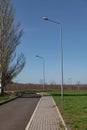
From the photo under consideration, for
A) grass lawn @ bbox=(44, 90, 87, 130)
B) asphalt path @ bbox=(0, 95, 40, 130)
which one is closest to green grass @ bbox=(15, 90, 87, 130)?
grass lawn @ bbox=(44, 90, 87, 130)

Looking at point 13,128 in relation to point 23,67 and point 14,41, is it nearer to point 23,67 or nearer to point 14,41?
point 14,41

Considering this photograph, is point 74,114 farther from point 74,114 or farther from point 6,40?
point 6,40

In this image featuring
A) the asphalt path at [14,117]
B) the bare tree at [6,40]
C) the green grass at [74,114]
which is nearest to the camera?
the green grass at [74,114]

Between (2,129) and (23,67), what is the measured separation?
38.6 m

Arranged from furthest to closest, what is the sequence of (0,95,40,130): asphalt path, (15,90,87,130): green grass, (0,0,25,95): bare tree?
(0,0,25,95): bare tree < (0,95,40,130): asphalt path < (15,90,87,130): green grass

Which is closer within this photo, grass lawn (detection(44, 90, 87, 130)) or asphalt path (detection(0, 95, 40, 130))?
grass lawn (detection(44, 90, 87, 130))

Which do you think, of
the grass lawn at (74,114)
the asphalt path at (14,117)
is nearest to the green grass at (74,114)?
the grass lawn at (74,114)

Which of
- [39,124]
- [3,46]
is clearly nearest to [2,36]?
[3,46]

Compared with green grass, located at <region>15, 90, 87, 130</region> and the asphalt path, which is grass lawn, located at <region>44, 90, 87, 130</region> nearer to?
green grass, located at <region>15, 90, 87, 130</region>

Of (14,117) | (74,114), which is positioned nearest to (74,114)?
(74,114)

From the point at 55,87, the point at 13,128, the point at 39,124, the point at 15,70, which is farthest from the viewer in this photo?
the point at 55,87

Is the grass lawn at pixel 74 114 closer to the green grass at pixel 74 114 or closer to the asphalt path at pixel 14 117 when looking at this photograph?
the green grass at pixel 74 114

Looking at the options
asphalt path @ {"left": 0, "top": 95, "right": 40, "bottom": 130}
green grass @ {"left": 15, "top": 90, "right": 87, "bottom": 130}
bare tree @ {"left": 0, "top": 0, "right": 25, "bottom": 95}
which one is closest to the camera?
green grass @ {"left": 15, "top": 90, "right": 87, "bottom": 130}

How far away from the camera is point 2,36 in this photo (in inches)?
1843
